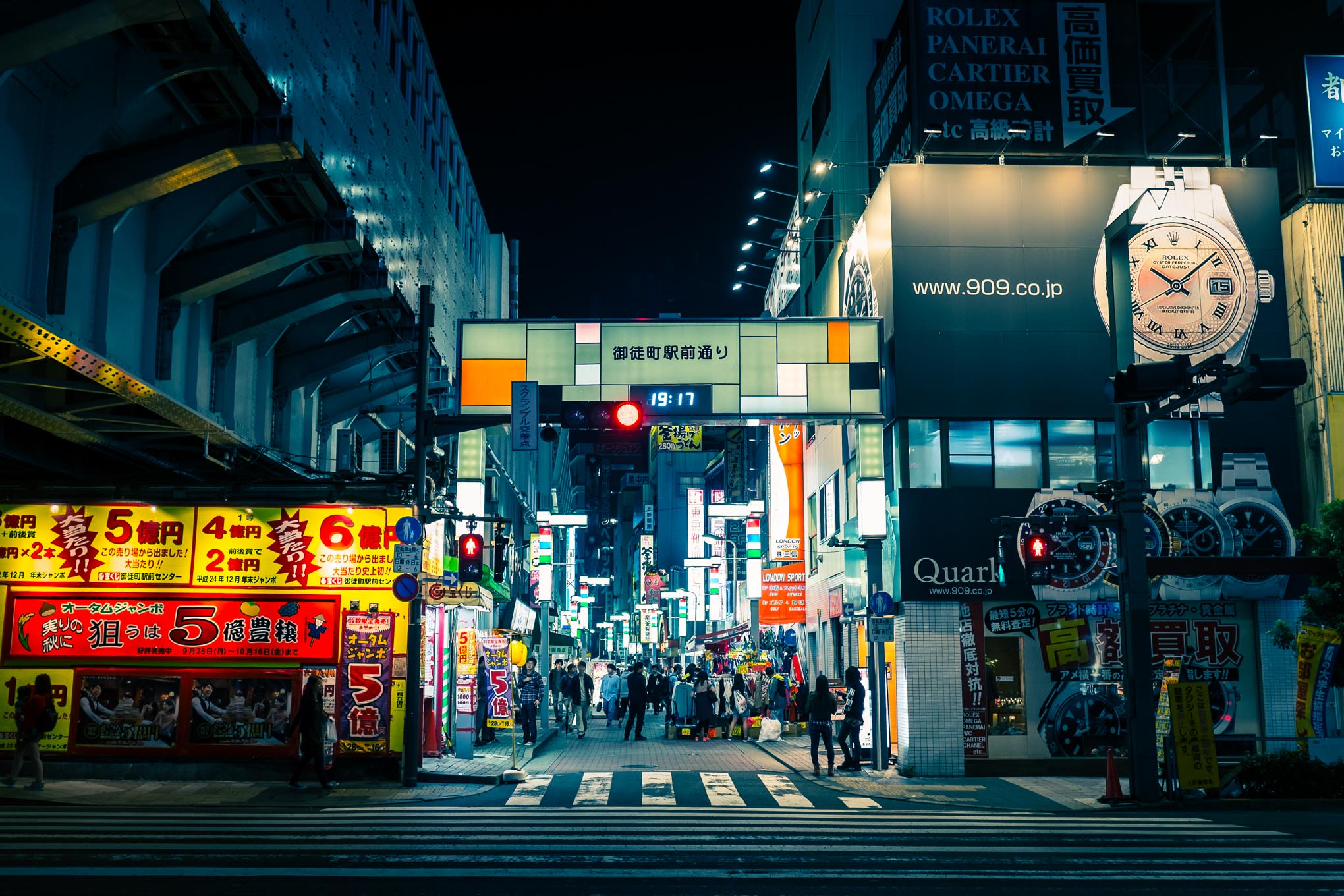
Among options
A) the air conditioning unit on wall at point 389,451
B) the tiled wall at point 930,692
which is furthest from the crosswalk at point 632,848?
the air conditioning unit on wall at point 389,451

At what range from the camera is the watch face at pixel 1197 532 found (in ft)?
76.3

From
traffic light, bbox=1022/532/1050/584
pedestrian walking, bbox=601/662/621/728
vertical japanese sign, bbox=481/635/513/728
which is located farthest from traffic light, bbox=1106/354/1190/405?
pedestrian walking, bbox=601/662/621/728

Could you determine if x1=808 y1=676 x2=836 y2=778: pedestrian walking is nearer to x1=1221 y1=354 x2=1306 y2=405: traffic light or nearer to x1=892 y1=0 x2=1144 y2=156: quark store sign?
x1=1221 y1=354 x2=1306 y2=405: traffic light

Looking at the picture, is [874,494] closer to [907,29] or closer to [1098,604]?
[1098,604]

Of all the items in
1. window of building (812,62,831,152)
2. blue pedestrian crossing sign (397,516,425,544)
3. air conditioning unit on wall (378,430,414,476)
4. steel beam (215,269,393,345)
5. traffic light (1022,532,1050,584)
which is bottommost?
traffic light (1022,532,1050,584)

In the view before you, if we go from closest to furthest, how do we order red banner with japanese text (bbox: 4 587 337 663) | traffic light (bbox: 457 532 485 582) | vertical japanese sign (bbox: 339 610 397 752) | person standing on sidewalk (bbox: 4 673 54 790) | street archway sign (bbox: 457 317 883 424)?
person standing on sidewalk (bbox: 4 673 54 790) → red banner with japanese text (bbox: 4 587 337 663) → vertical japanese sign (bbox: 339 610 397 752) → traffic light (bbox: 457 532 485 582) → street archway sign (bbox: 457 317 883 424)

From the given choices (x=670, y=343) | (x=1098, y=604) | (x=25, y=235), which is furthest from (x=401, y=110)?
(x=1098, y=604)

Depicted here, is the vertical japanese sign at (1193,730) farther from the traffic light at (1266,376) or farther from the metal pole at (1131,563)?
the traffic light at (1266,376)

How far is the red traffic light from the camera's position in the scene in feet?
62.3

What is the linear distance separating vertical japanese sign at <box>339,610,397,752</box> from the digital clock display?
23.7 ft

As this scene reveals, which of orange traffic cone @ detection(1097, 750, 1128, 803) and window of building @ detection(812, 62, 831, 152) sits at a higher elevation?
window of building @ detection(812, 62, 831, 152)

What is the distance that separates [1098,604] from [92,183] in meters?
19.0

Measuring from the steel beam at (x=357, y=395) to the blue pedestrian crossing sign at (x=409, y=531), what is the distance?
197 inches

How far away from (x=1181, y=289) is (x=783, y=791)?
1327 cm
